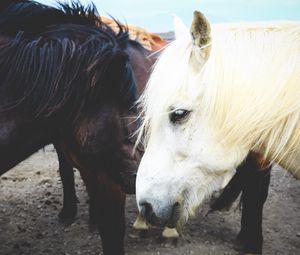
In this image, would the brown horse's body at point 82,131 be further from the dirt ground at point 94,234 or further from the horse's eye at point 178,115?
the dirt ground at point 94,234

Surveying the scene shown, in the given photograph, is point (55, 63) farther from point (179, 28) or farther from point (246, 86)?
point (246, 86)

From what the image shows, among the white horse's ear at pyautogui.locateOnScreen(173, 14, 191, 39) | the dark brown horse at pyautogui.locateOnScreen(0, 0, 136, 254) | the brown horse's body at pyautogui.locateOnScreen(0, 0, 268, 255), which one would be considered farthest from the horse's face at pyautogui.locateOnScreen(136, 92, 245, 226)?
the dark brown horse at pyautogui.locateOnScreen(0, 0, 136, 254)

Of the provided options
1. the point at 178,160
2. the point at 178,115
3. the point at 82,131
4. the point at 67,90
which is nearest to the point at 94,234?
the point at 82,131

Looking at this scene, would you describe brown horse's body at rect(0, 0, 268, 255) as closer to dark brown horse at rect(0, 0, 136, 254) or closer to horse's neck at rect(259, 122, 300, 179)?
dark brown horse at rect(0, 0, 136, 254)

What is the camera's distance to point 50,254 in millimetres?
3441

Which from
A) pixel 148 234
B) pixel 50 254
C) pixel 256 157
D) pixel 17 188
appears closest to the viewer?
pixel 256 157

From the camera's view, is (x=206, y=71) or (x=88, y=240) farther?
(x=88, y=240)

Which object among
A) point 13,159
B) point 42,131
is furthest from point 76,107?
point 13,159

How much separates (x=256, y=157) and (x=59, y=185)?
141 inches

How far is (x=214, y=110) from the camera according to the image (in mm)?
1648

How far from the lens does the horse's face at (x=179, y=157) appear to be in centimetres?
168

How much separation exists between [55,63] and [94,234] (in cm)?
206

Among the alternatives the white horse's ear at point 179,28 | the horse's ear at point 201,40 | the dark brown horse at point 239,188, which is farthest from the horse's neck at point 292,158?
the white horse's ear at point 179,28

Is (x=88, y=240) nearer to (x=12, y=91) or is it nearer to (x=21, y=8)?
(x=12, y=91)
